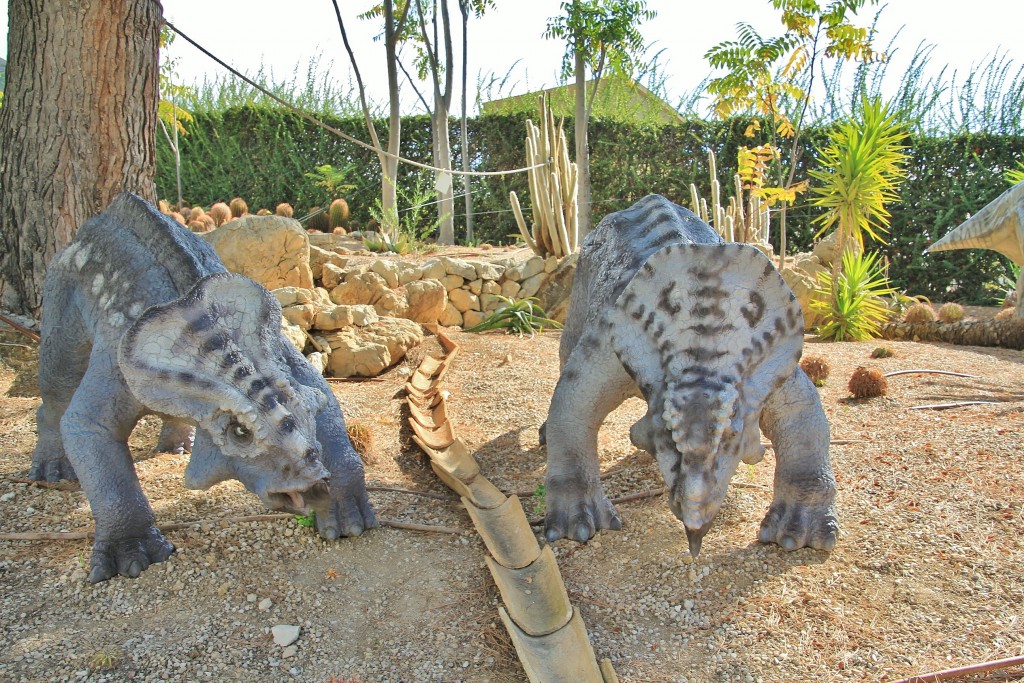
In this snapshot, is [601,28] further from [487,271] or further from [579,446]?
[579,446]

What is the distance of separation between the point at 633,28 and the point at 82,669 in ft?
35.5

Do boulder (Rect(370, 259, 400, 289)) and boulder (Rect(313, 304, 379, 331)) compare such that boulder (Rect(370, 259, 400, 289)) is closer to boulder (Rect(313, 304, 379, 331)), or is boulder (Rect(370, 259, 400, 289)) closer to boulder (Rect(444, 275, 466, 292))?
boulder (Rect(444, 275, 466, 292))

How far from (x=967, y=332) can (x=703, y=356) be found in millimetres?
7051

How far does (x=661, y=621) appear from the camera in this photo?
8.87 ft

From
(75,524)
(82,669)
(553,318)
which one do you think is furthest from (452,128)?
(82,669)

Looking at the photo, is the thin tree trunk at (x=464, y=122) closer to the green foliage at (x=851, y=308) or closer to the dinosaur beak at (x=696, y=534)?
the green foliage at (x=851, y=308)

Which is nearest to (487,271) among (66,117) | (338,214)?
(338,214)

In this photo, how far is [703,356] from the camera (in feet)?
8.00

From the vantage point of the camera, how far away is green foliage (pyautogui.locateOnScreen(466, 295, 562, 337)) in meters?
7.97

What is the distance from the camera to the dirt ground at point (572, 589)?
249 centimetres

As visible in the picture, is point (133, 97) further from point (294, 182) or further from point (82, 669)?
point (294, 182)

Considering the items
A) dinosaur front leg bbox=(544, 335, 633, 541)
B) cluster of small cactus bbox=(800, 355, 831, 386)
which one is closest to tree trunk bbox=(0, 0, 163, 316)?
dinosaur front leg bbox=(544, 335, 633, 541)

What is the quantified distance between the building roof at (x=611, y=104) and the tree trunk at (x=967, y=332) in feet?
19.8

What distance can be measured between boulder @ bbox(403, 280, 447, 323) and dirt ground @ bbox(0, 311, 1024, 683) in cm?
397
